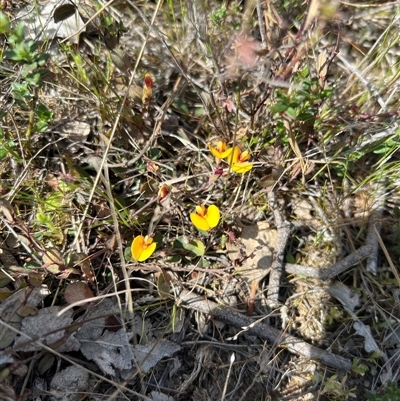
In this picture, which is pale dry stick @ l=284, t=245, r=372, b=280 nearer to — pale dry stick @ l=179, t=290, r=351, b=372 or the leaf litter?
the leaf litter

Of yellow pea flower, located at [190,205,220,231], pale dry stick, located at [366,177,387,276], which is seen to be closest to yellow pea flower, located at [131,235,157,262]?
yellow pea flower, located at [190,205,220,231]

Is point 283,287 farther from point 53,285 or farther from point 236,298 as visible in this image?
point 53,285

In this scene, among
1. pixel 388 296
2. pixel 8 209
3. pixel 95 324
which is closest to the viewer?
pixel 8 209

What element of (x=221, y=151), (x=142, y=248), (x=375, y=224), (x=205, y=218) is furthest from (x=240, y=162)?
(x=375, y=224)


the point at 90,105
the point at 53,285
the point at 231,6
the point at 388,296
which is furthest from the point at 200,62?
the point at 388,296

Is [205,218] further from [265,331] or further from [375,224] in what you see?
[375,224]

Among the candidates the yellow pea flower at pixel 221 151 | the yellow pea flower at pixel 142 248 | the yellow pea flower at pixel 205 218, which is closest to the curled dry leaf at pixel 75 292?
the yellow pea flower at pixel 142 248
